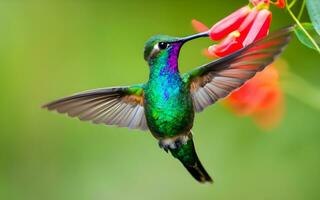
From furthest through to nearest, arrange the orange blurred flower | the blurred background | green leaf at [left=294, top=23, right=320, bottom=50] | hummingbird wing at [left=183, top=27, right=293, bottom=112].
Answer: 1. the blurred background
2. the orange blurred flower
3. green leaf at [left=294, top=23, right=320, bottom=50]
4. hummingbird wing at [left=183, top=27, right=293, bottom=112]

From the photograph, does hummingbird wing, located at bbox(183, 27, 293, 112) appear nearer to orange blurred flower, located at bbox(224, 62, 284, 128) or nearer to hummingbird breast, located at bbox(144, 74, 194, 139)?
hummingbird breast, located at bbox(144, 74, 194, 139)

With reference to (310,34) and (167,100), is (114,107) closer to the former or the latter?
(167,100)

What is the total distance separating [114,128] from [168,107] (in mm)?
2111

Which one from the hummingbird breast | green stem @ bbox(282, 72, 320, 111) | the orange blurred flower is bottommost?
green stem @ bbox(282, 72, 320, 111)

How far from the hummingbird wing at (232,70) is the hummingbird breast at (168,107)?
0.09 feet

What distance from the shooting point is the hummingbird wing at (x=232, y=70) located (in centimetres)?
120

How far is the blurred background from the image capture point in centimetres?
324

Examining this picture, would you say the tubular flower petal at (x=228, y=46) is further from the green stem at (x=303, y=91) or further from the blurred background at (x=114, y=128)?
the blurred background at (x=114, y=128)

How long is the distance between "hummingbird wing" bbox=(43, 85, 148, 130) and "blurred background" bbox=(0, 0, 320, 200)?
1.51m

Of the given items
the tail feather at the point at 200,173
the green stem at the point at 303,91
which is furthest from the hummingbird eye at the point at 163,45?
the green stem at the point at 303,91

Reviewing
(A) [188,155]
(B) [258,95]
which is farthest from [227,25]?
(B) [258,95]

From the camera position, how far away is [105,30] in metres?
3.94

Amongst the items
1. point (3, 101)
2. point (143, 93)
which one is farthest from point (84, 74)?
point (143, 93)

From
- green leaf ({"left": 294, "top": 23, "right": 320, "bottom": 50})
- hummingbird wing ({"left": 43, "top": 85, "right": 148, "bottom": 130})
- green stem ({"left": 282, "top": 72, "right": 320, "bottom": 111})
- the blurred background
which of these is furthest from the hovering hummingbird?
the blurred background
